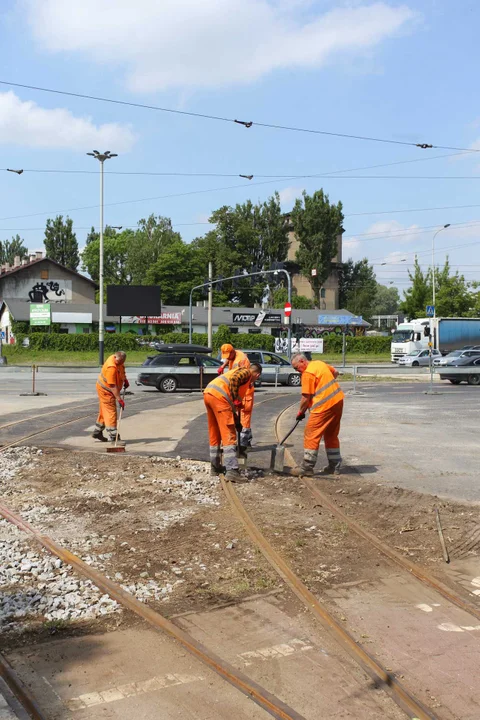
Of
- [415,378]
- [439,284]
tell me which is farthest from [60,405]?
[439,284]

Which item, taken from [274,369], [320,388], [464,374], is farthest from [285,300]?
[320,388]

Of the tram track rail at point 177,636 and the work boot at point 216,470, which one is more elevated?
the work boot at point 216,470

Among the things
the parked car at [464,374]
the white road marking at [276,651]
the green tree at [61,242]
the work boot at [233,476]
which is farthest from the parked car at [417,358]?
the green tree at [61,242]

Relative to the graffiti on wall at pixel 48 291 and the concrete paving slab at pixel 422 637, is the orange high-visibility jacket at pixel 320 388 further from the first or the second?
the graffiti on wall at pixel 48 291

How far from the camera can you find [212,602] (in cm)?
512

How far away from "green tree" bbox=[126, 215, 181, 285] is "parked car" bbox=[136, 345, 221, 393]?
6409 centimetres

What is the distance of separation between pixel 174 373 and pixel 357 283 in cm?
7960

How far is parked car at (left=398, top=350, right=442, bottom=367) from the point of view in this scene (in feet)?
155

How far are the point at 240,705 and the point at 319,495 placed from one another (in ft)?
16.1

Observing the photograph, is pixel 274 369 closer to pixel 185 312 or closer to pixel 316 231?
pixel 185 312

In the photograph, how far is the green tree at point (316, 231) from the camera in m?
81.1

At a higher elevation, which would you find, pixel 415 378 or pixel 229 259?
pixel 229 259

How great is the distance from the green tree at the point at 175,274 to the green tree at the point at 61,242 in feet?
55.6

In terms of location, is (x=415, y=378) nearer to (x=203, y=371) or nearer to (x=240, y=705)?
(x=203, y=371)
